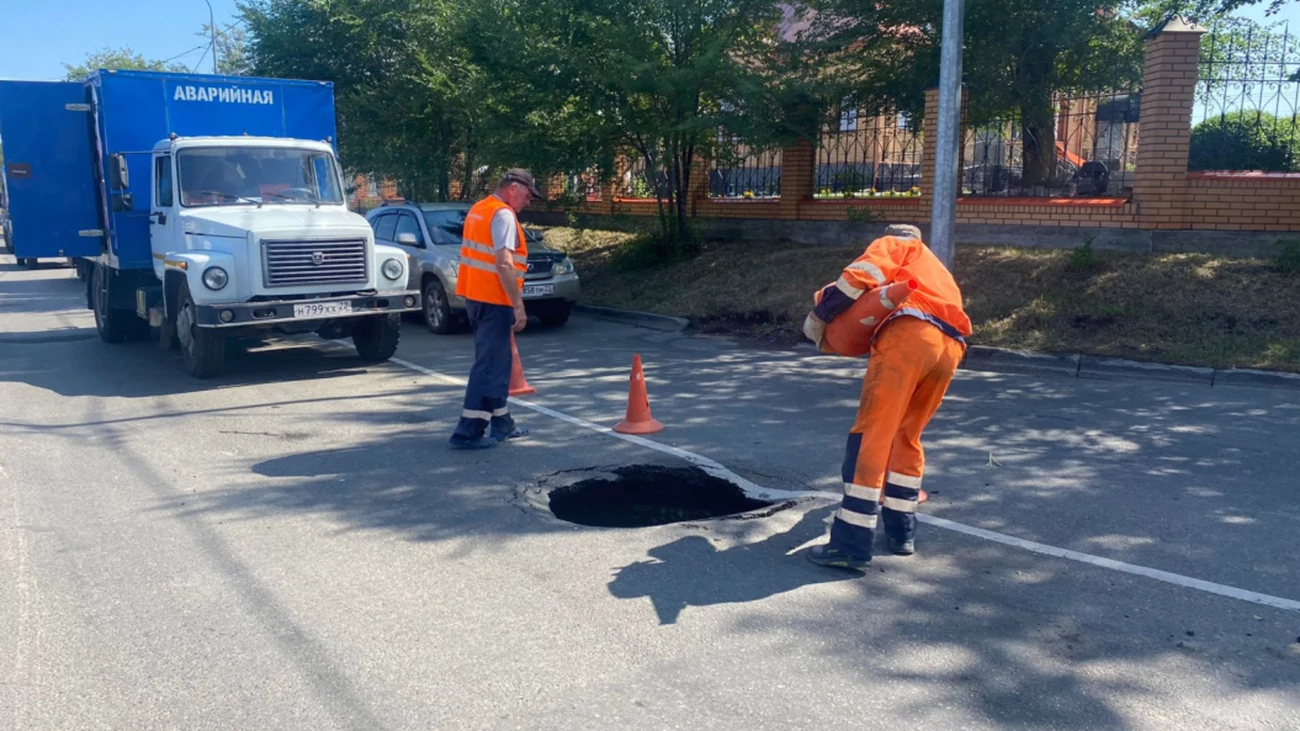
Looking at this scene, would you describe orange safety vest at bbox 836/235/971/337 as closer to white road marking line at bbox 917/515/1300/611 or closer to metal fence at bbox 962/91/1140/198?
white road marking line at bbox 917/515/1300/611

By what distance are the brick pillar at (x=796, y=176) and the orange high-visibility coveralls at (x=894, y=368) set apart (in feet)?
38.9

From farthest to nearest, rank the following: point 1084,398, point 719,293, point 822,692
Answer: point 719,293, point 1084,398, point 822,692

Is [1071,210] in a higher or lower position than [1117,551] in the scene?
higher

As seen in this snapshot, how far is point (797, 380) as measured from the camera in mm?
9961

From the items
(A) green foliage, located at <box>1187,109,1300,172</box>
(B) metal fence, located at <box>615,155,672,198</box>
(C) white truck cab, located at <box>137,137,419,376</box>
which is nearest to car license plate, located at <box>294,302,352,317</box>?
(C) white truck cab, located at <box>137,137,419,376</box>

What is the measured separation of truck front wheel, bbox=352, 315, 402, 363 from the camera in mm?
10906

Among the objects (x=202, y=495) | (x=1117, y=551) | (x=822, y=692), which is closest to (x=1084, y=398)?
(x=1117, y=551)

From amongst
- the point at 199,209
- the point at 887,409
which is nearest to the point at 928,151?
the point at 199,209

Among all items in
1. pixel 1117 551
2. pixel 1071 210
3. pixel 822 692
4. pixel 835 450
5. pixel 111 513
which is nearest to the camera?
pixel 822 692

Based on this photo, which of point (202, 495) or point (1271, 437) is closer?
point (202, 495)

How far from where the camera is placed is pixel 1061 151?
560 inches

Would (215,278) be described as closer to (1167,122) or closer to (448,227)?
(448,227)

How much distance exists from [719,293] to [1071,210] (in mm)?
4805

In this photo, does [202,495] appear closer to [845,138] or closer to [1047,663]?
[1047,663]
